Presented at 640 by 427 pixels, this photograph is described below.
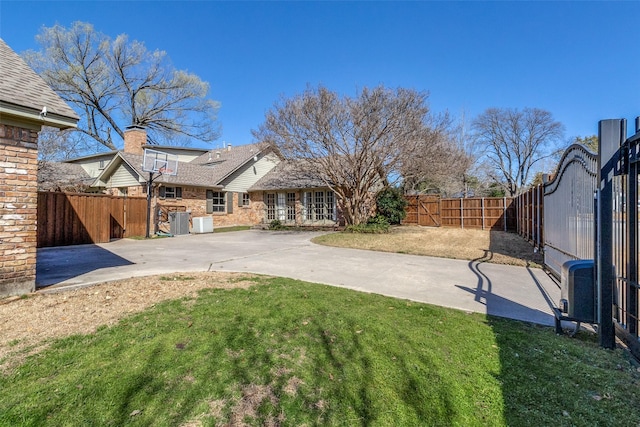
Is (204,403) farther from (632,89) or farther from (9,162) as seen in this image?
(632,89)

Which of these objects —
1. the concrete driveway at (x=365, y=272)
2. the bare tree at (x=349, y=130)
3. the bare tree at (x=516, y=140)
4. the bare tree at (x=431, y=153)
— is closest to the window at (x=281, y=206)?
the bare tree at (x=349, y=130)

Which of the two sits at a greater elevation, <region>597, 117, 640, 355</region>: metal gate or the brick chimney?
the brick chimney

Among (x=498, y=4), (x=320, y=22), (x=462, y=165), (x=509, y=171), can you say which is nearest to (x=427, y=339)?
(x=498, y=4)

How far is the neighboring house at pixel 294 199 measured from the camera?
63.7 ft

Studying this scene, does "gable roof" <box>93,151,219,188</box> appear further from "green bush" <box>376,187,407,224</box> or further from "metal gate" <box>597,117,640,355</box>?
"metal gate" <box>597,117,640,355</box>

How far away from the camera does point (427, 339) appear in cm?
334

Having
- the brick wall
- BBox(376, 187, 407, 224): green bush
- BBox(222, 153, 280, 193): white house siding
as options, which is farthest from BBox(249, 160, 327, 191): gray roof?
the brick wall

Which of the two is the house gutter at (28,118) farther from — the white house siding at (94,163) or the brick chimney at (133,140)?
the white house siding at (94,163)

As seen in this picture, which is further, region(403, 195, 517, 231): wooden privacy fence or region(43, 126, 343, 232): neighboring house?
region(43, 126, 343, 232): neighboring house

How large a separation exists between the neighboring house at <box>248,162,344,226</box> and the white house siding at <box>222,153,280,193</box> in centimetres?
57

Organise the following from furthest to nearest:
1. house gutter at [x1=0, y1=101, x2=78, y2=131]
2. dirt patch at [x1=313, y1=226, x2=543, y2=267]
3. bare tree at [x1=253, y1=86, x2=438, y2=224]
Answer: bare tree at [x1=253, y1=86, x2=438, y2=224] < dirt patch at [x1=313, y1=226, x2=543, y2=267] < house gutter at [x1=0, y1=101, x2=78, y2=131]

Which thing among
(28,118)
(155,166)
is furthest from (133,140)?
(28,118)

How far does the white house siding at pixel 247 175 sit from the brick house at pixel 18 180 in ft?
51.1

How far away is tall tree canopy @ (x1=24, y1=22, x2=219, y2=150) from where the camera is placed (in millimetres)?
25500
